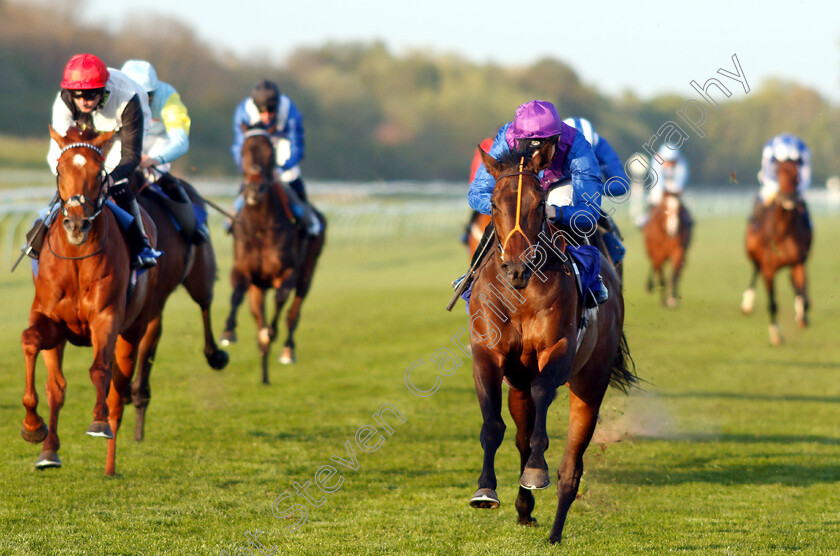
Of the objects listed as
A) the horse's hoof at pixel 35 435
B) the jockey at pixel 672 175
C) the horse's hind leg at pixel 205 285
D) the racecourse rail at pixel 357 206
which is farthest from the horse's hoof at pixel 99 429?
the jockey at pixel 672 175

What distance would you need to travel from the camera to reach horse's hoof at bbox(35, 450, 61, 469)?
466 centimetres

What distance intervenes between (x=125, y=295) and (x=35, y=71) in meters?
26.0

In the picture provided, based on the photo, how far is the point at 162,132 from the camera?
Result: 6.71 metres

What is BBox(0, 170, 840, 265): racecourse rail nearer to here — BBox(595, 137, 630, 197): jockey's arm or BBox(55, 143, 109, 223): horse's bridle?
BBox(55, 143, 109, 223): horse's bridle

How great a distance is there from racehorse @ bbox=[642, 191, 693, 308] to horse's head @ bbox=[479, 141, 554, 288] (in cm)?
1102

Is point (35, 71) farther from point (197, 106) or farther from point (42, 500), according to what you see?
point (42, 500)

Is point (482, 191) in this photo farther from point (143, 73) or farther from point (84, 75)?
point (143, 73)

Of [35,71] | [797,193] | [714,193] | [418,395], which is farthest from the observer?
[714,193]

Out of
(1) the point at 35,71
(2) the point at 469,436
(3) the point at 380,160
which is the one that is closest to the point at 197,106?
(1) the point at 35,71

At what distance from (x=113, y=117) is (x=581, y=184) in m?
2.56

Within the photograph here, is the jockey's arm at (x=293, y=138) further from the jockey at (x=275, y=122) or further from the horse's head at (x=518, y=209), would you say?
the horse's head at (x=518, y=209)

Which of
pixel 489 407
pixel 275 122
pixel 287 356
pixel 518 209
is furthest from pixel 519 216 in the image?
pixel 287 356

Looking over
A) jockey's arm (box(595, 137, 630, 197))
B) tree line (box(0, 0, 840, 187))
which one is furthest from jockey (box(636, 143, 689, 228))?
tree line (box(0, 0, 840, 187))

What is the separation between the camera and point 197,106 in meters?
31.7
